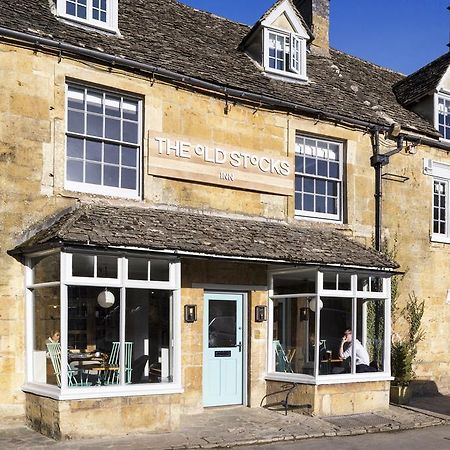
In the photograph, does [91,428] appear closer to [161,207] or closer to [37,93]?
[161,207]

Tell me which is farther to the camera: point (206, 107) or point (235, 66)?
point (235, 66)

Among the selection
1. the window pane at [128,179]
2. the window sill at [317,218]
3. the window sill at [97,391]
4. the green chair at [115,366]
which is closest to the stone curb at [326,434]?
the window sill at [97,391]

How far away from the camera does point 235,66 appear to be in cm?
1541

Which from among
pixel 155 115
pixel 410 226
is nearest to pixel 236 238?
pixel 155 115

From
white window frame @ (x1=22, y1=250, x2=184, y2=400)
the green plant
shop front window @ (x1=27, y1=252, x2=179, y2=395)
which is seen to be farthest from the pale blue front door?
the green plant

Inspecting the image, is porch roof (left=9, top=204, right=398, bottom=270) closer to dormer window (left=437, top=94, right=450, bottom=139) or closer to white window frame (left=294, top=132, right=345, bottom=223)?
white window frame (left=294, top=132, right=345, bottom=223)

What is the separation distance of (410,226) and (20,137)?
973cm

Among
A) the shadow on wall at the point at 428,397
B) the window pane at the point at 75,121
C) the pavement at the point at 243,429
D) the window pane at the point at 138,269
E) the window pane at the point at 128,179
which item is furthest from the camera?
the shadow on wall at the point at 428,397

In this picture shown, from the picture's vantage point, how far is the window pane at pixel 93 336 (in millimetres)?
10977

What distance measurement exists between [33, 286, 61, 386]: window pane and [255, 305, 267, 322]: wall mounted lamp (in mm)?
4398

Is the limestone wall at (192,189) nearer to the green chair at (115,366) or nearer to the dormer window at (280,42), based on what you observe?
the green chair at (115,366)

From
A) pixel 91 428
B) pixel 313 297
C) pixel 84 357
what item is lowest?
pixel 91 428

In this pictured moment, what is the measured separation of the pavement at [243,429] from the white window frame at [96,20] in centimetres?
762

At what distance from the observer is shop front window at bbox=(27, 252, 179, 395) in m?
10.7
